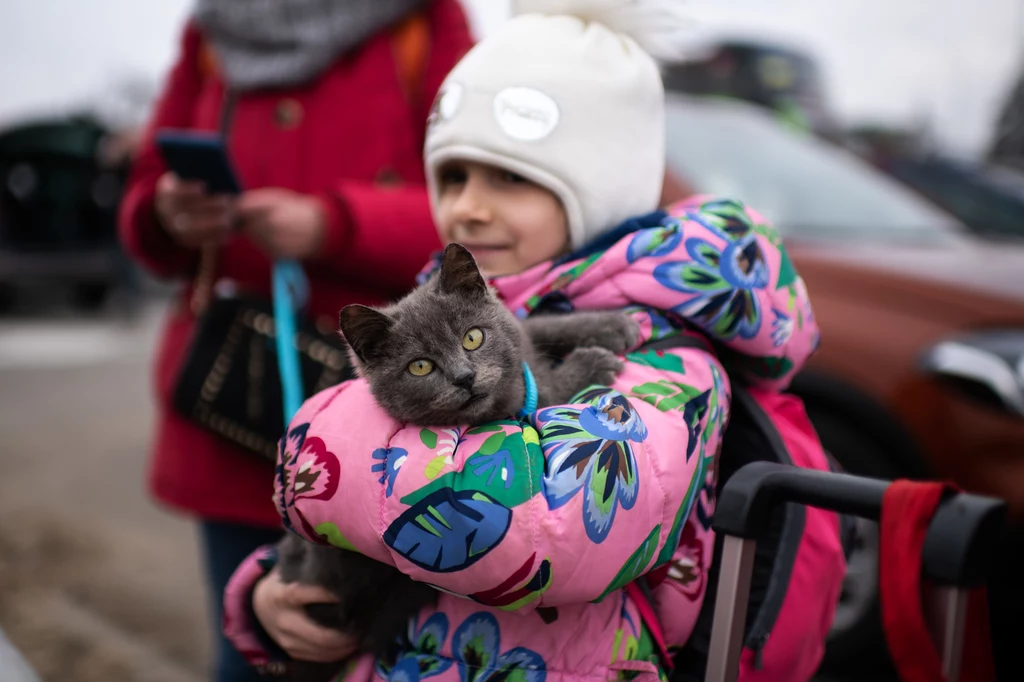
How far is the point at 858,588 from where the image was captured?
9.84 ft

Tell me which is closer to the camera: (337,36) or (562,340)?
(562,340)

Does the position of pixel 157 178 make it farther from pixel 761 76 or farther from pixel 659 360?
pixel 761 76

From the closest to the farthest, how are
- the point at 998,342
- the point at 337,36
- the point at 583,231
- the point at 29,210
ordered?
the point at 583,231, the point at 337,36, the point at 998,342, the point at 29,210

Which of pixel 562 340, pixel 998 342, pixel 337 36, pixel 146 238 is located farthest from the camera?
pixel 998 342

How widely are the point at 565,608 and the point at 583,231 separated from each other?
626 mm

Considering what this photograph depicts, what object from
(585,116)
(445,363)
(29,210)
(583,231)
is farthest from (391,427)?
(29,210)

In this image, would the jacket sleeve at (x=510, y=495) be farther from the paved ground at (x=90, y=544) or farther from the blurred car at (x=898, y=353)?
the paved ground at (x=90, y=544)

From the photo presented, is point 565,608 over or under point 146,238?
under

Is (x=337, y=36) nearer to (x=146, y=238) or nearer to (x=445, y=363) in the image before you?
(x=146, y=238)

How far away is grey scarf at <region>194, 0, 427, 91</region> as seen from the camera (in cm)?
185

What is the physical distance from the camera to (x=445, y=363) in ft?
3.76

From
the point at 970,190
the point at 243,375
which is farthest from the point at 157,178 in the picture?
the point at 970,190

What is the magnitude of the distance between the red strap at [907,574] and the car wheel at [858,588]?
2.08 meters

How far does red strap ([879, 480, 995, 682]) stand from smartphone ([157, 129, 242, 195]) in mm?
1324
